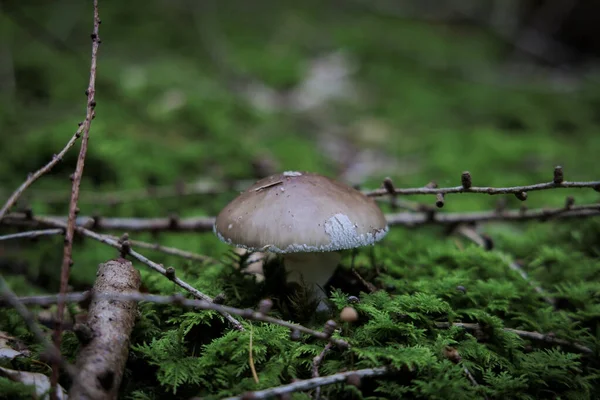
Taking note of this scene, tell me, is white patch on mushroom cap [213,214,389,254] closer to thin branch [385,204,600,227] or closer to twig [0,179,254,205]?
thin branch [385,204,600,227]

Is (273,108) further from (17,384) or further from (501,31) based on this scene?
(501,31)

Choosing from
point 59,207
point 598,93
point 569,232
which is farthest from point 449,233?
point 598,93

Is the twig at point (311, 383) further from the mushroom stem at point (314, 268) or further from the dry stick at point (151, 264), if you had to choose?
the mushroom stem at point (314, 268)

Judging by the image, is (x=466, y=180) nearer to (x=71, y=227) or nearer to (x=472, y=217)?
(x=472, y=217)

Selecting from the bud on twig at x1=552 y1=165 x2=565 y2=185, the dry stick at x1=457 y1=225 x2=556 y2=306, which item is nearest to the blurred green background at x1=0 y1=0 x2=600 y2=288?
the dry stick at x1=457 y1=225 x2=556 y2=306

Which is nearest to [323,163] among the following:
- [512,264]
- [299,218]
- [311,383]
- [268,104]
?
[268,104]

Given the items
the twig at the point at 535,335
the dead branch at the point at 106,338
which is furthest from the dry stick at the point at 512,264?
the dead branch at the point at 106,338
